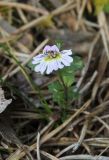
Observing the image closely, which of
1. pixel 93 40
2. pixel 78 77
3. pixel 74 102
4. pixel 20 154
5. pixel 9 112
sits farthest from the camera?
pixel 93 40

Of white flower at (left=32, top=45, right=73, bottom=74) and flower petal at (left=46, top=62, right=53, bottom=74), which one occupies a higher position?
white flower at (left=32, top=45, right=73, bottom=74)

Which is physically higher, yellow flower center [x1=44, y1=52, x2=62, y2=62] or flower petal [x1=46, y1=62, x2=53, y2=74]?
yellow flower center [x1=44, y1=52, x2=62, y2=62]

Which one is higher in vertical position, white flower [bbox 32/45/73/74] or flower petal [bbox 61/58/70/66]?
white flower [bbox 32/45/73/74]

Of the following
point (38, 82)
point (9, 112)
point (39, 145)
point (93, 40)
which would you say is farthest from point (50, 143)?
point (93, 40)

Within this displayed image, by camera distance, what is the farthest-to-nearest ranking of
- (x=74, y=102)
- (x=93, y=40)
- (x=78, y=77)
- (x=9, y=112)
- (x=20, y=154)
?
(x=93, y=40) < (x=78, y=77) < (x=74, y=102) < (x=9, y=112) < (x=20, y=154)

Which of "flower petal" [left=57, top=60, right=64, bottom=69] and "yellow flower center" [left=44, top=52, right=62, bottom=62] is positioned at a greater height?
"yellow flower center" [left=44, top=52, right=62, bottom=62]

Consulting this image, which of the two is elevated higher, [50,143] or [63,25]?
[63,25]

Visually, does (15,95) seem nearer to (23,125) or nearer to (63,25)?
(23,125)

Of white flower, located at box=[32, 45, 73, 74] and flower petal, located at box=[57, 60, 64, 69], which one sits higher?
white flower, located at box=[32, 45, 73, 74]
